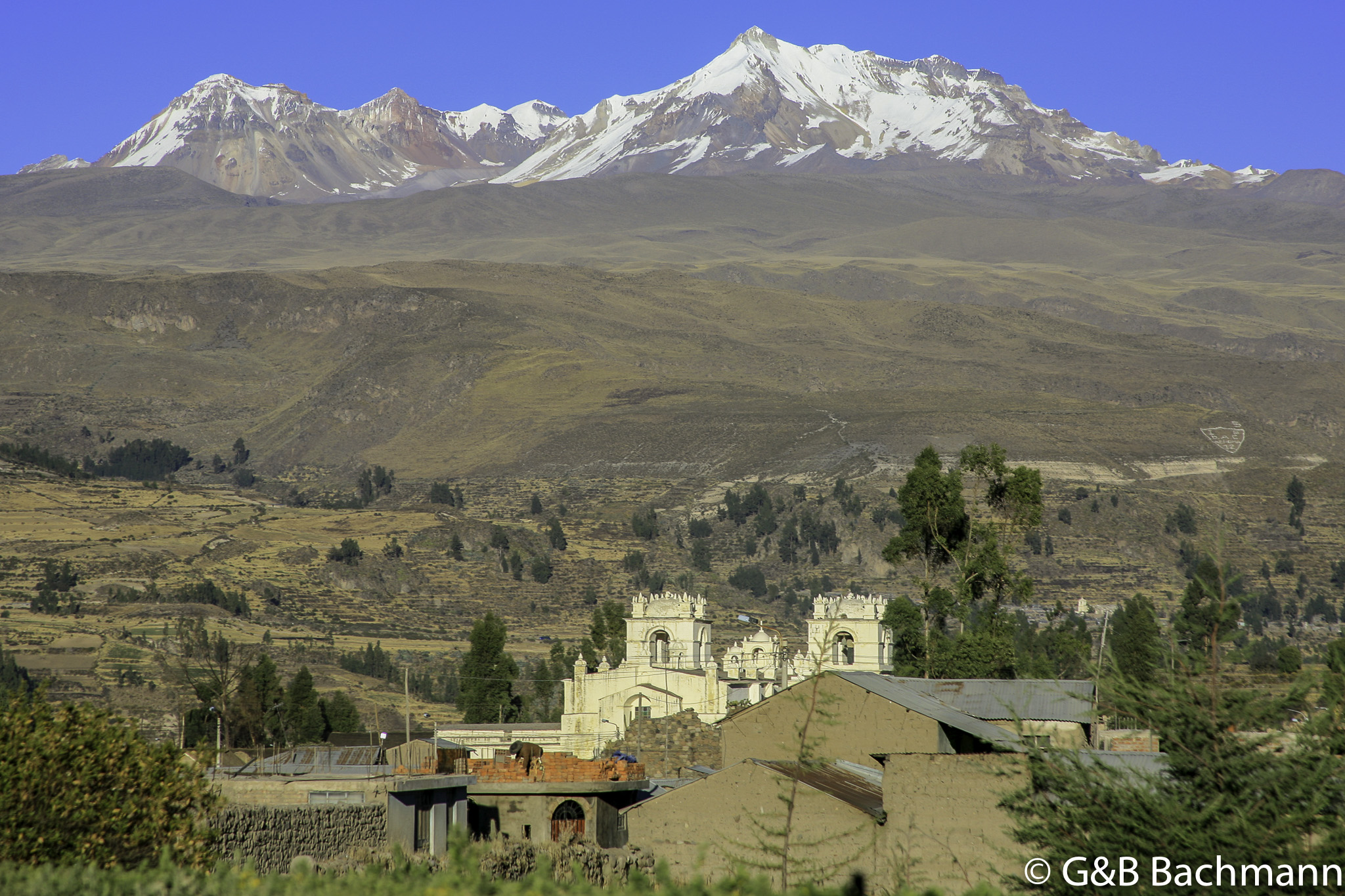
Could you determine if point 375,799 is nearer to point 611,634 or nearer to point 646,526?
point 611,634

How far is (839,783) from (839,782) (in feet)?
0.31

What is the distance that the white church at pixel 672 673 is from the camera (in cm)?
6253

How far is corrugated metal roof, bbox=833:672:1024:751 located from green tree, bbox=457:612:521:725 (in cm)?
3887

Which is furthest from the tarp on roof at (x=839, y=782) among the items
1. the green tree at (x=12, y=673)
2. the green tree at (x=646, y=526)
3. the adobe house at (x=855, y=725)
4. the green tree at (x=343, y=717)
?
the green tree at (x=646, y=526)

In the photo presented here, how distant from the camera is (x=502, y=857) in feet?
89.8

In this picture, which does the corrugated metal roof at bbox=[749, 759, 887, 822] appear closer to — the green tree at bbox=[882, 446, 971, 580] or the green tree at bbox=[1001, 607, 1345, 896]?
the green tree at bbox=[1001, 607, 1345, 896]

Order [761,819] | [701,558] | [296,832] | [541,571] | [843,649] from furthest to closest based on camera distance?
[701,558]
[541,571]
[843,649]
[296,832]
[761,819]

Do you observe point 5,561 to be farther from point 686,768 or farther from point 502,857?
point 502,857

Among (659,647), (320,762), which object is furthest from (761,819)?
(659,647)

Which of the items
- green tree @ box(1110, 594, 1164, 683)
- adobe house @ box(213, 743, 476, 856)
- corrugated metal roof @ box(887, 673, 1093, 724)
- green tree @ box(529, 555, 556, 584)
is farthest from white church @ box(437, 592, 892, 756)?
green tree @ box(529, 555, 556, 584)

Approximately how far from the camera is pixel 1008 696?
3800 centimetres

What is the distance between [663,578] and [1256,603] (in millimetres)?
51327

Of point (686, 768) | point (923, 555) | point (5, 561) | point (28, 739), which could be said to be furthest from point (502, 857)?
point (5, 561)

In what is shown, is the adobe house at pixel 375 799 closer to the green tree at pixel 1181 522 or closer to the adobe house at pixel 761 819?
the adobe house at pixel 761 819
